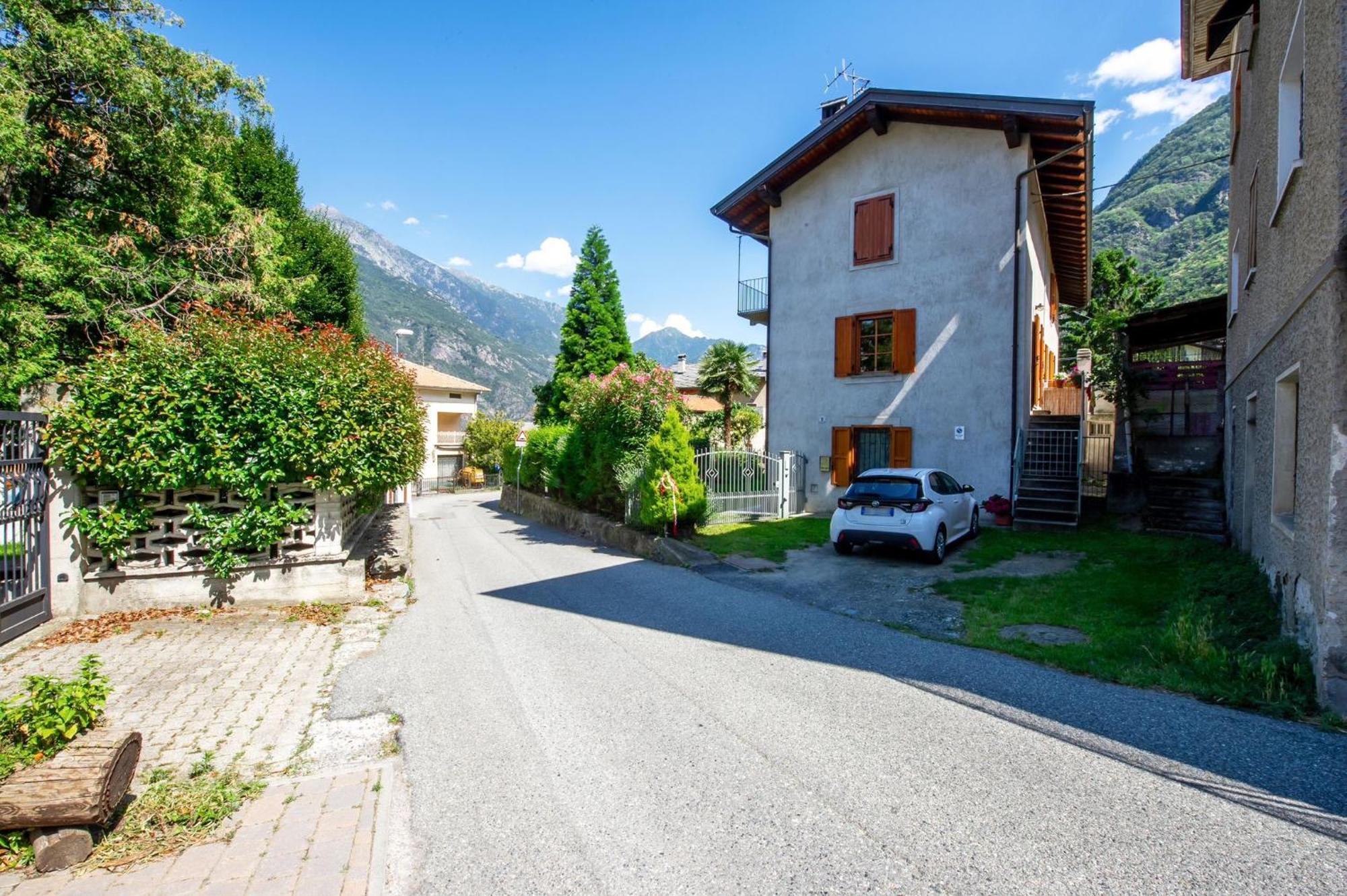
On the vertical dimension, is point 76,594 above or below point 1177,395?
below

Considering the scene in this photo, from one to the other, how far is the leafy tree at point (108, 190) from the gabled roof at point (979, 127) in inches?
501

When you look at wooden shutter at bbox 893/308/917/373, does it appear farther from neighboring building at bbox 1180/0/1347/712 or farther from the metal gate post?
neighboring building at bbox 1180/0/1347/712

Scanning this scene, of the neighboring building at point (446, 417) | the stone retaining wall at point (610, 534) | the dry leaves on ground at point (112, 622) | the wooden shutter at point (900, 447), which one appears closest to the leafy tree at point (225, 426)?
the dry leaves on ground at point (112, 622)

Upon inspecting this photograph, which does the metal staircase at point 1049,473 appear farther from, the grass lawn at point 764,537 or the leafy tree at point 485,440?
the leafy tree at point 485,440

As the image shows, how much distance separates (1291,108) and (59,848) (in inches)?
445

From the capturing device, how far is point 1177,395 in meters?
17.8

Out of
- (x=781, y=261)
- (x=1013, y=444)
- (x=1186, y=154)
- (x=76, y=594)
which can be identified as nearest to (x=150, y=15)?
(x=76, y=594)

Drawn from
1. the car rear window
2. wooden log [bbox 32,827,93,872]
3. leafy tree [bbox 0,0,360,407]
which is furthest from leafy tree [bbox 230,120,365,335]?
wooden log [bbox 32,827,93,872]

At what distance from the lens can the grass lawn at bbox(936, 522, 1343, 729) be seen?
16.8 feet

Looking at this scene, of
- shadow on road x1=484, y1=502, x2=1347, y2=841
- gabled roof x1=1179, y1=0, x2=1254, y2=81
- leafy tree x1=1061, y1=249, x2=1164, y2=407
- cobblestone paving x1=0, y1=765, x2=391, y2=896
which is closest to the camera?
cobblestone paving x1=0, y1=765, x2=391, y2=896

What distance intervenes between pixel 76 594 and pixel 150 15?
14.1 m

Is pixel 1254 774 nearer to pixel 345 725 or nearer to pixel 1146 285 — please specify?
pixel 345 725

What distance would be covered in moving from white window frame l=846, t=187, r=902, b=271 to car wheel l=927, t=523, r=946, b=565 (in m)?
8.15

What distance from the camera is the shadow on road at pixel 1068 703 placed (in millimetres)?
3705
